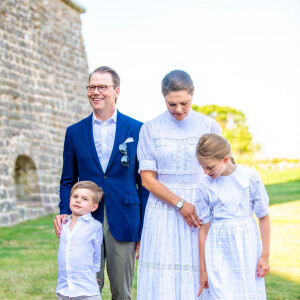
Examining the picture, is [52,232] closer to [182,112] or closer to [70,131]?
[70,131]

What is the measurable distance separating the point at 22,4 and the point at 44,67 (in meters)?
1.63

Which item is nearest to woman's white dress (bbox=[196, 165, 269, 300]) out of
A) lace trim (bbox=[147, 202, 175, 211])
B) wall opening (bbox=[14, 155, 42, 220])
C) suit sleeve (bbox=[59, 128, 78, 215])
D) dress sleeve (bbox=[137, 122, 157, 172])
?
lace trim (bbox=[147, 202, 175, 211])

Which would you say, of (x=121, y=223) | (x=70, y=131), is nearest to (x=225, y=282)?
(x=121, y=223)

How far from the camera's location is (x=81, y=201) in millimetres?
3146

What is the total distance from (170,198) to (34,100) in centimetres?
969

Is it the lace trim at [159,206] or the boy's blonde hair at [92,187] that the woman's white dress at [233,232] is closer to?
the lace trim at [159,206]

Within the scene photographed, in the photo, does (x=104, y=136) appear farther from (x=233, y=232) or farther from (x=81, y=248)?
(x=233, y=232)

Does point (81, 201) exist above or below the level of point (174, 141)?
below

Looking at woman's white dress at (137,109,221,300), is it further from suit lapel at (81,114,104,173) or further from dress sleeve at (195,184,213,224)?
suit lapel at (81,114,104,173)

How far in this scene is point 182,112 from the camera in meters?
2.93

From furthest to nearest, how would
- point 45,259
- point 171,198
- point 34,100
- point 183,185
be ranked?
point 34,100, point 45,259, point 183,185, point 171,198

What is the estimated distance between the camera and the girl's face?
8.95ft

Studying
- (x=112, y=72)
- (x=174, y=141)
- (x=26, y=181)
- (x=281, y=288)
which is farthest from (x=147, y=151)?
(x=26, y=181)

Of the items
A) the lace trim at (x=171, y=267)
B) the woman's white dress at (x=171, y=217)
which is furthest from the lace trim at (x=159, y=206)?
the lace trim at (x=171, y=267)
